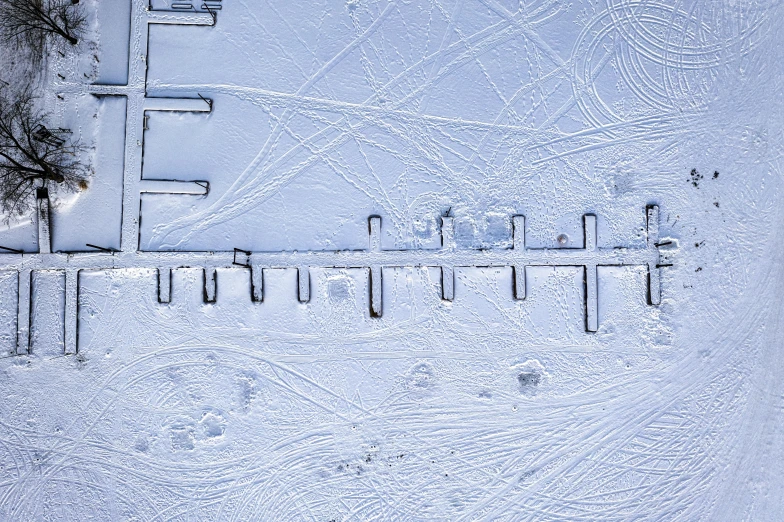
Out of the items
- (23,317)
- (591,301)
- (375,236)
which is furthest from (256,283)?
(591,301)

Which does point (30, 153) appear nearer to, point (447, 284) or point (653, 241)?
point (447, 284)

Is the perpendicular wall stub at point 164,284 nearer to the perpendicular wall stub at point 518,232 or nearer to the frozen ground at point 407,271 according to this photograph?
the frozen ground at point 407,271

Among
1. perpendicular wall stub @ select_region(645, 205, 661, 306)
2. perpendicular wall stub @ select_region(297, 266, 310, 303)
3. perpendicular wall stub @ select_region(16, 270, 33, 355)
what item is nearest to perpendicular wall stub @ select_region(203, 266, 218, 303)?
perpendicular wall stub @ select_region(297, 266, 310, 303)

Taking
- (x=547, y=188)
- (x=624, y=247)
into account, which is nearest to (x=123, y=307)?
(x=547, y=188)

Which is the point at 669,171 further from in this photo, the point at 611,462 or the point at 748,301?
the point at 611,462

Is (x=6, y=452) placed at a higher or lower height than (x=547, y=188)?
lower

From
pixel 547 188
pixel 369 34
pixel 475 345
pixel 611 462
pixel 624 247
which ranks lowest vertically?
pixel 611 462
